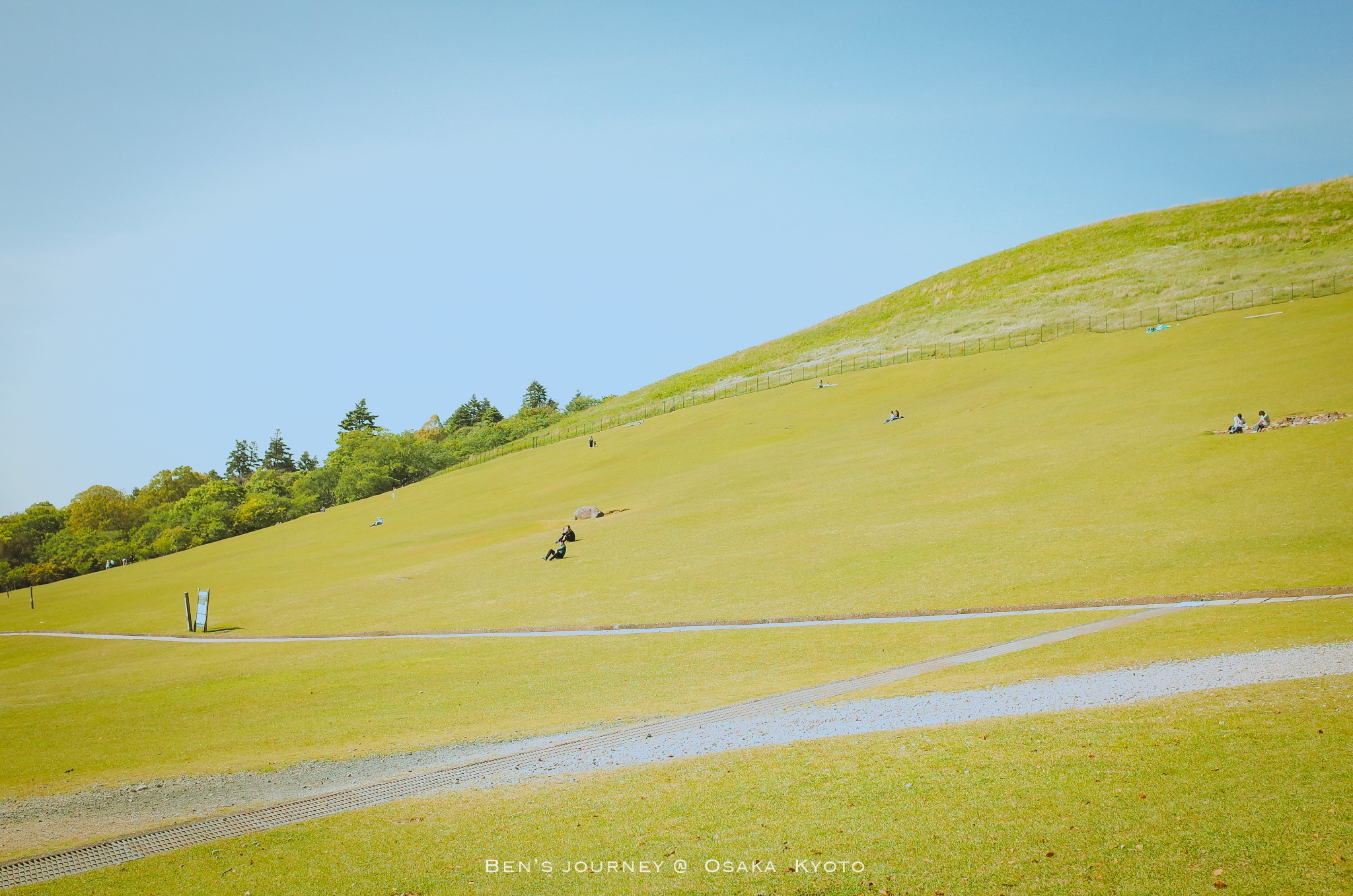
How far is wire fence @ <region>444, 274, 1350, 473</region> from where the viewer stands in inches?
2584

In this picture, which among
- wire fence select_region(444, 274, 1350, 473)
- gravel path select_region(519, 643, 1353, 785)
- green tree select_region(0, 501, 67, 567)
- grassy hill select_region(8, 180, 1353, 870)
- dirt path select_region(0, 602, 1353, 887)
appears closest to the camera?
dirt path select_region(0, 602, 1353, 887)

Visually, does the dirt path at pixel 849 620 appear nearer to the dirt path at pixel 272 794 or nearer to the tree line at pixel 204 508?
the dirt path at pixel 272 794

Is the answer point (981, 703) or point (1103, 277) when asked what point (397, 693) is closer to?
point (981, 703)

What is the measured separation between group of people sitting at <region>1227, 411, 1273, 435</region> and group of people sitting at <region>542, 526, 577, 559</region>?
1240 inches

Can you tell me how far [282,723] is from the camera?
64.3 feet

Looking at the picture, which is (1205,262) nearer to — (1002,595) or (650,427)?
(650,427)

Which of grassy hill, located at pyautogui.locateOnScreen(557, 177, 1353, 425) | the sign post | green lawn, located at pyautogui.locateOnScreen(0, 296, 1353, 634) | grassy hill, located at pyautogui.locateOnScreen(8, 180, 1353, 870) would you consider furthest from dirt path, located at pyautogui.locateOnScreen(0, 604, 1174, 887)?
grassy hill, located at pyautogui.locateOnScreen(557, 177, 1353, 425)

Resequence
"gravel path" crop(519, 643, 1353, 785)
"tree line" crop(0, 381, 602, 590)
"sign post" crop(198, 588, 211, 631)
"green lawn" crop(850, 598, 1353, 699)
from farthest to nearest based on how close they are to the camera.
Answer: "tree line" crop(0, 381, 602, 590) → "sign post" crop(198, 588, 211, 631) → "green lawn" crop(850, 598, 1353, 699) → "gravel path" crop(519, 643, 1353, 785)

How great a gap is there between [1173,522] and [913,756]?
71.7 ft

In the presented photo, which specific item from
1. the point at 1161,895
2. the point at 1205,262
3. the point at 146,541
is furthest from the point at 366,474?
the point at 1161,895

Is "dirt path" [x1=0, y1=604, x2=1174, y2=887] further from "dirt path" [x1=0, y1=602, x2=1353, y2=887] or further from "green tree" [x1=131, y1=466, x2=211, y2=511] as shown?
"green tree" [x1=131, y1=466, x2=211, y2=511]

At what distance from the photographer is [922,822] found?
398 inches

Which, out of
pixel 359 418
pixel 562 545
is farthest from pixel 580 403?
pixel 562 545

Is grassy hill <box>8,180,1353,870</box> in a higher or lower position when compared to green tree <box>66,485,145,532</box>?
lower
